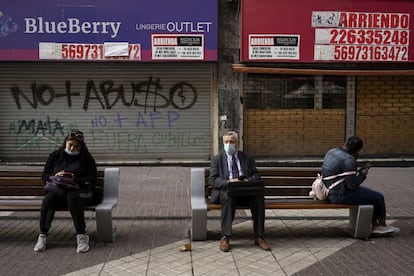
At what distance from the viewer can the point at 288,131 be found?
13.1m

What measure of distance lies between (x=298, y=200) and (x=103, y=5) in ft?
26.9

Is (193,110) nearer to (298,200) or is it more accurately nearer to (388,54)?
(388,54)

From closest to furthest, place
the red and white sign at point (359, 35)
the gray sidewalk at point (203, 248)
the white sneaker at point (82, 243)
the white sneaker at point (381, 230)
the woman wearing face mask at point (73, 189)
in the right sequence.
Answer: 1. the gray sidewalk at point (203, 248)
2. the white sneaker at point (82, 243)
3. the woman wearing face mask at point (73, 189)
4. the white sneaker at point (381, 230)
5. the red and white sign at point (359, 35)

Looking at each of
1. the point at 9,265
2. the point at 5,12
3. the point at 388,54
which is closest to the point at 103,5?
the point at 5,12

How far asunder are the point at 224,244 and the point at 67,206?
1849 millimetres

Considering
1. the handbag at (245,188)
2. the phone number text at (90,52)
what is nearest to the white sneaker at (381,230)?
the handbag at (245,188)

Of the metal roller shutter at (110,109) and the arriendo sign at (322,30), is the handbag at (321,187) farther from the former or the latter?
the metal roller shutter at (110,109)

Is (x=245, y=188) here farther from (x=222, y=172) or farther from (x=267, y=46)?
(x=267, y=46)

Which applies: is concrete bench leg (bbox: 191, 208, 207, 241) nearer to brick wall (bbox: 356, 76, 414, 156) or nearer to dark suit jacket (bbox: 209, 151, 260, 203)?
dark suit jacket (bbox: 209, 151, 260, 203)

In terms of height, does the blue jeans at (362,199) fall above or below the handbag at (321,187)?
below

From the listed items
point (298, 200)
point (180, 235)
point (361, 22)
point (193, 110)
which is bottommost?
point (180, 235)

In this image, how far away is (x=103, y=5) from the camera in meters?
12.2

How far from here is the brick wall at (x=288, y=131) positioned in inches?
512

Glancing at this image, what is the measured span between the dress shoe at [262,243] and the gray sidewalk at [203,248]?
66mm
